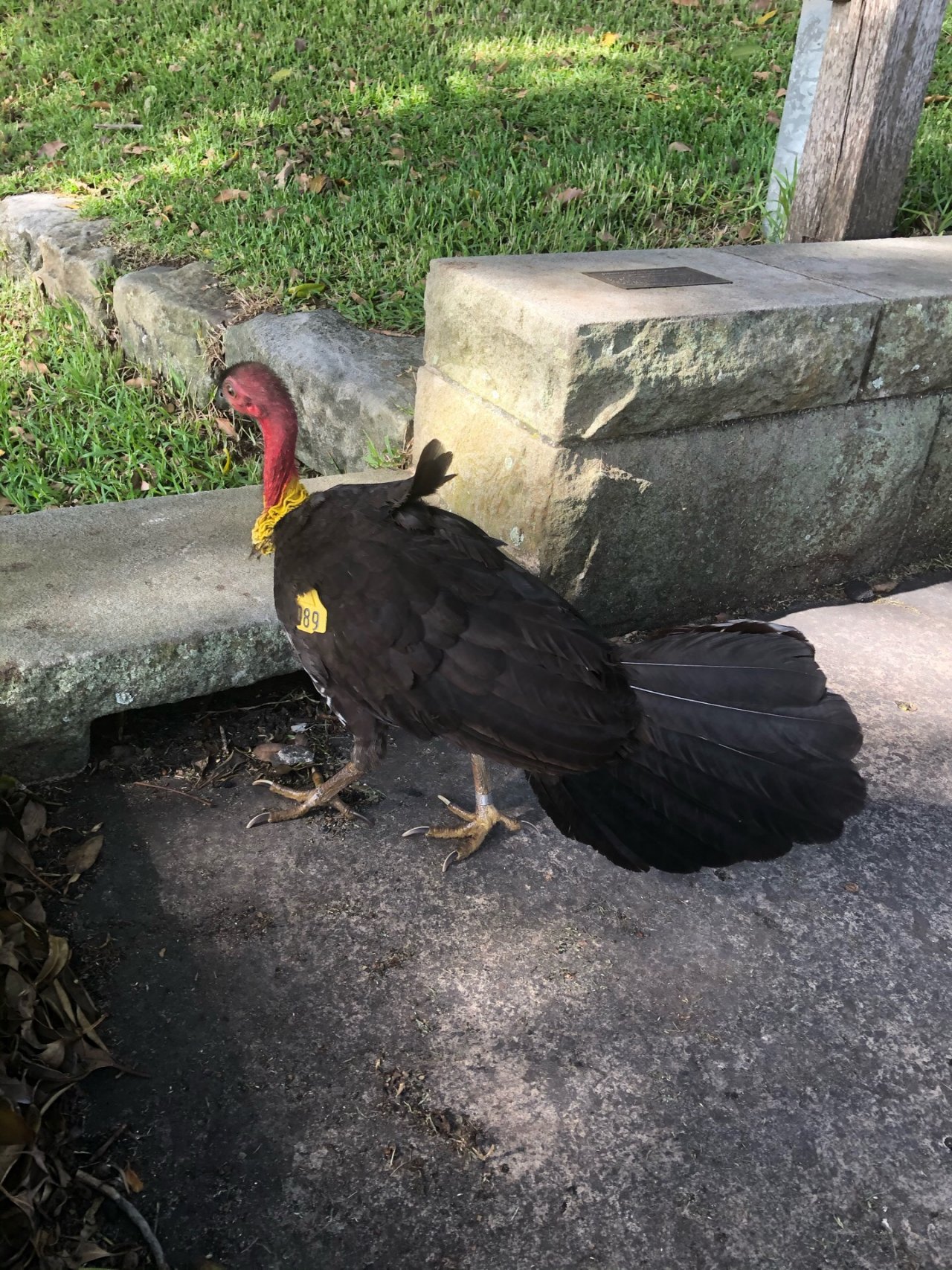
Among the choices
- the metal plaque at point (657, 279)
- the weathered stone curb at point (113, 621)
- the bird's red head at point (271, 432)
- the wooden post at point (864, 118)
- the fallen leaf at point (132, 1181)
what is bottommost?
the fallen leaf at point (132, 1181)

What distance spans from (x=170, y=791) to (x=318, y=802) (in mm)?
435

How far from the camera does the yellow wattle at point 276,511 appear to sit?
288cm

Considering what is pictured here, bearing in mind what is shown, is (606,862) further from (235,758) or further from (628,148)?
(628,148)

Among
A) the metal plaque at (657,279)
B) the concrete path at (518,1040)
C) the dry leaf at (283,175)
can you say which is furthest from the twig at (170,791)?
the dry leaf at (283,175)

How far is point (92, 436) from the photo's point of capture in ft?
16.5

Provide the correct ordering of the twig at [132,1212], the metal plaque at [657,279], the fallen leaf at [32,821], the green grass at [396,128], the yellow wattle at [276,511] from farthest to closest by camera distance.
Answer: the green grass at [396,128], the metal plaque at [657,279], the yellow wattle at [276,511], the fallen leaf at [32,821], the twig at [132,1212]

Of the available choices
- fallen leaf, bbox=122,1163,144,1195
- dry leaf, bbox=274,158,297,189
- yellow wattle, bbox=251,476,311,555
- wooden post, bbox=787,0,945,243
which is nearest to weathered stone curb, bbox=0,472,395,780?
yellow wattle, bbox=251,476,311,555

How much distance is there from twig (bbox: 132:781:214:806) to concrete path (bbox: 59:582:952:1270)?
2 centimetres

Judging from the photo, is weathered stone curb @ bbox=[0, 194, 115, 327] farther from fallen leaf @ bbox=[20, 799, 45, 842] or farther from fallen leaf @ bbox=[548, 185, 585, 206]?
fallen leaf @ bbox=[20, 799, 45, 842]

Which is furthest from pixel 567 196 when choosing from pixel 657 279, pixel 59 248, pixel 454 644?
pixel 454 644

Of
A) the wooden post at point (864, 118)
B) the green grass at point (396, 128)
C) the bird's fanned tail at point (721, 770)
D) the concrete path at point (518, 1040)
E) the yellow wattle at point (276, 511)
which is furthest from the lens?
the green grass at point (396, 128)

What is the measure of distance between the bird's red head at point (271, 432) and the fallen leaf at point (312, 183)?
12.3 feet

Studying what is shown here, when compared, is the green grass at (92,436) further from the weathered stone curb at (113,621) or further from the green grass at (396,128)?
the weathered stone curb at (113,621)

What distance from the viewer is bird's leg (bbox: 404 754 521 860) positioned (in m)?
2.77
